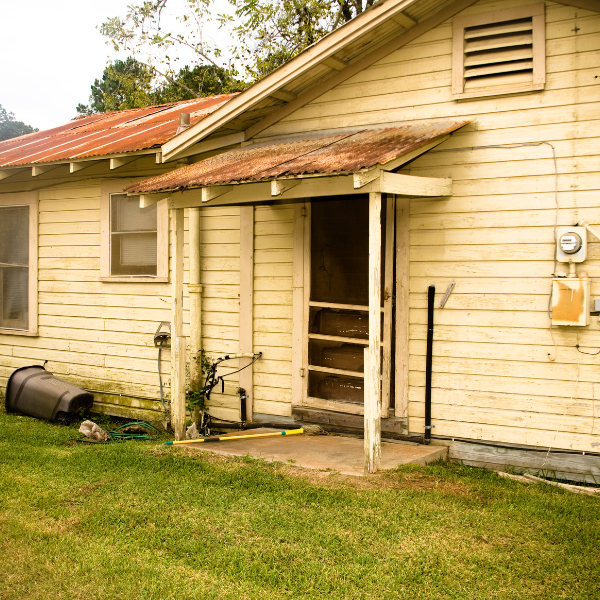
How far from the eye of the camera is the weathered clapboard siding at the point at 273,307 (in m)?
7.05

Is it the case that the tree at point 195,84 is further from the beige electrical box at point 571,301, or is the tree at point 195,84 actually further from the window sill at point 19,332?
the beige electrical box at point 571,301

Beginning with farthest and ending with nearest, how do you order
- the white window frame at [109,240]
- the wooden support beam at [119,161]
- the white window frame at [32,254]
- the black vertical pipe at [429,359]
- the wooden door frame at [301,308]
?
the white window frame at [32,254], the white window frame at [109,240], the wooden support beam at [119,161], the wooden door frame at [301,308], the black vertical pipe at [429,359]

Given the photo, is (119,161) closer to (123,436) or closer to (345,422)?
(123,436)

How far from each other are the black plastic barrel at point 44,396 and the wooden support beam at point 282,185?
4.40 meters

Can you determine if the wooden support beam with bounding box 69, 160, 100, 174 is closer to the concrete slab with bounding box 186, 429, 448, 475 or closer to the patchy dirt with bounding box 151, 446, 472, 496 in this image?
the concrete slab with bounding box 186, 429, 448, 475

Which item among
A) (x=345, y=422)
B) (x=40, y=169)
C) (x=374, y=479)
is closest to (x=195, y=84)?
(x=40, y=169)

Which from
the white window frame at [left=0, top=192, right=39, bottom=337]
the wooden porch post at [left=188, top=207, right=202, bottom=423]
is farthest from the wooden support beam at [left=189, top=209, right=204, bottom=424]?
the white window frame at [left=0, top=192, right=39, bottom=337]

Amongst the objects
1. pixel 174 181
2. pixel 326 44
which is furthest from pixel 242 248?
pixel 326 44

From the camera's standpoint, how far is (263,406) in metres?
7.25

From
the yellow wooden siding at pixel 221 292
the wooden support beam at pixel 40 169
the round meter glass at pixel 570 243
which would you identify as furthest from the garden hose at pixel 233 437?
the wooden support beam at pixel 40 169

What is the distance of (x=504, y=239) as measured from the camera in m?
5.81

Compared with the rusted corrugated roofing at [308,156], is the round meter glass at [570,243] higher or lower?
lower

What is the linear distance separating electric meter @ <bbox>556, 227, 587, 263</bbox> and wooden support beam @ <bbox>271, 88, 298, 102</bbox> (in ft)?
10.1

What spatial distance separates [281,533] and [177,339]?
110 inches
